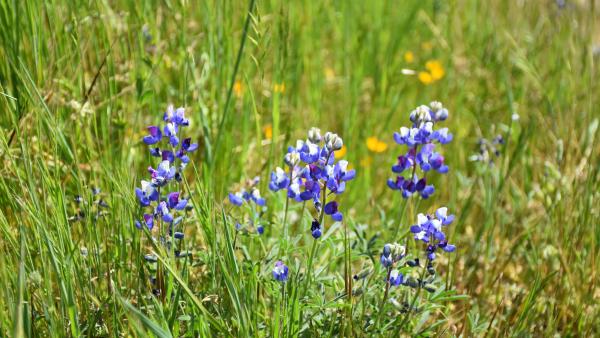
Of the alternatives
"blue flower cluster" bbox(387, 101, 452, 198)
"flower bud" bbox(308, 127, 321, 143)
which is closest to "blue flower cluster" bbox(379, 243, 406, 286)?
"blue flower cluster" bbox(387, 101, 452, 198)

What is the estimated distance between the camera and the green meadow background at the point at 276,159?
6.29 feet

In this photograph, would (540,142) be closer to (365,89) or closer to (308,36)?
(365,89)

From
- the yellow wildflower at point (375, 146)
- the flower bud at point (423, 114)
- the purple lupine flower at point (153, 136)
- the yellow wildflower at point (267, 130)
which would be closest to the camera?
the purple lupine flower at point (153, 136)

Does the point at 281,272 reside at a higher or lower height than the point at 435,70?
lower

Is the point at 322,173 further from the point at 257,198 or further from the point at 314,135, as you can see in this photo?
the point at 257,198

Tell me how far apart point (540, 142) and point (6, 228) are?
2.61 metres

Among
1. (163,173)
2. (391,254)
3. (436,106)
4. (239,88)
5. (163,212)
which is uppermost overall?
(239,88)

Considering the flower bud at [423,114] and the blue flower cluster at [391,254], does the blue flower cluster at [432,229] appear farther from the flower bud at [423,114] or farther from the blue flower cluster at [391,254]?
the flower bud at [423,114]

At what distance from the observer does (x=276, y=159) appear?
2807 mm

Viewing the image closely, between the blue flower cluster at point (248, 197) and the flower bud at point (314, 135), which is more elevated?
the flower bud at point (314, 135)

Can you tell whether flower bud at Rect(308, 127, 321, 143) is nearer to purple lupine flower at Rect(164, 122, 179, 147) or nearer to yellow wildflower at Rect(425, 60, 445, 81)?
purple lupine flower at Rect(164, 122, 179, 147)


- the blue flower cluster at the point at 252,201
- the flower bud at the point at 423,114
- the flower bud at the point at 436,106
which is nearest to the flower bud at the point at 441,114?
the flower bud at the point at 436,106

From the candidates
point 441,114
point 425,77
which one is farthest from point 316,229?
point 425,77

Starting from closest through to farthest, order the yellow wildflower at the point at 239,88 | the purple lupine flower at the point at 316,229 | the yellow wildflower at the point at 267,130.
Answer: the purple lupine flower at the point at 316,229
the yellow wildflower at the point at 239,88
the yellow wildflower at the point at 267,130
